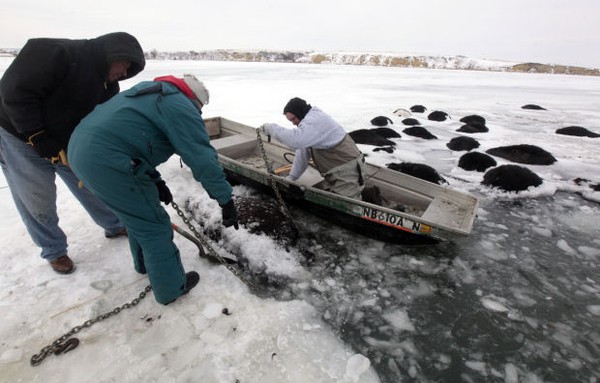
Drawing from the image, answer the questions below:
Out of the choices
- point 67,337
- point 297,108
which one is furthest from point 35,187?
point 297,108

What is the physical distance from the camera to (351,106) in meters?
14.5

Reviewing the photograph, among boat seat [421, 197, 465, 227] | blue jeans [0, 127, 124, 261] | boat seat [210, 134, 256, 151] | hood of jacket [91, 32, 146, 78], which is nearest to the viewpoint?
hood of jacket [91, 32, 146, 78]

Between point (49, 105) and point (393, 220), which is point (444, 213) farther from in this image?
point (49, 105)

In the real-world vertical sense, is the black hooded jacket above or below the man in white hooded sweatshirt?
above

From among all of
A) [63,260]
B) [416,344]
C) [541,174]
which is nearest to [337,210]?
[416,344]

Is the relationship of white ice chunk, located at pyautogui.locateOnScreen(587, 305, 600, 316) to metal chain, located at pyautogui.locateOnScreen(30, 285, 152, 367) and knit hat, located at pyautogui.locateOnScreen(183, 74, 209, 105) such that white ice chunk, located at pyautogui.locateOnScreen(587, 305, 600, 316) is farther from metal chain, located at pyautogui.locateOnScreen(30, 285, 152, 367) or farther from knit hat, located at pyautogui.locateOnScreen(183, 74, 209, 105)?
metal chain, located at pyautogui.locateOnScreen(30, 285, 152, 367)

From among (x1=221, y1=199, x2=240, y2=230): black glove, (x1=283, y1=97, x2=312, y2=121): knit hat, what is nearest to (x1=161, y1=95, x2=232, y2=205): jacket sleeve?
(x1=221, y1=199, x2=240, y2=230): black glove

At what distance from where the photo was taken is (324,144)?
4125 millimetres

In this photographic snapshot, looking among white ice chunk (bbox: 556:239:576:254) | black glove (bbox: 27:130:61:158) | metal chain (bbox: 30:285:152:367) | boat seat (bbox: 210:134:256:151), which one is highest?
black glove (bbox: 27:130:61:158)

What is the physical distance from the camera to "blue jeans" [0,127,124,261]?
2941 mm

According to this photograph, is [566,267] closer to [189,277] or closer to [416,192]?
[416,192]

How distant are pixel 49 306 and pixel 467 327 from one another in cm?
379

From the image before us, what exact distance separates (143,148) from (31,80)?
105cm

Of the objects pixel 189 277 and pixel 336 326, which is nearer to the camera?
pixel 336 326
